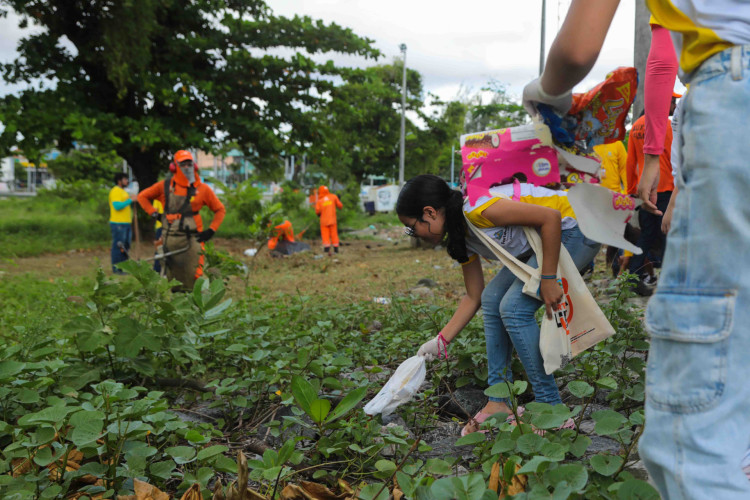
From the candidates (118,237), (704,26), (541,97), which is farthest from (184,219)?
(704,26)

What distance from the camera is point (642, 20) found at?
16.8 ft

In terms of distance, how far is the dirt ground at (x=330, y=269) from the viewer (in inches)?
279

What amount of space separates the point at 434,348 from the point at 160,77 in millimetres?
12503

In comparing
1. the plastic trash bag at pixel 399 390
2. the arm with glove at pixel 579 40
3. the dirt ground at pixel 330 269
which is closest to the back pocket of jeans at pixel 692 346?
the arm with glove at pixel 579 40

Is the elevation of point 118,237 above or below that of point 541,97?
below

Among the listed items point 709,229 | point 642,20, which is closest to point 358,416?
point 709,229

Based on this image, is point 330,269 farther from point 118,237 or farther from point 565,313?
point 565,313

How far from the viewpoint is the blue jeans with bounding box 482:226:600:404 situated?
7.89ft

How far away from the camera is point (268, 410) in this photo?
2.76 metres

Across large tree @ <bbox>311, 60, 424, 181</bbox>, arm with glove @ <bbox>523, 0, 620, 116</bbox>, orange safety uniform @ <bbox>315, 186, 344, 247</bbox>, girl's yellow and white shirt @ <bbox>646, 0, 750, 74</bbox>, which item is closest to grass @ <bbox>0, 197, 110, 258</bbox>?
orange safety uniform @ <bbox>315, 186, 344, 247</bbox>

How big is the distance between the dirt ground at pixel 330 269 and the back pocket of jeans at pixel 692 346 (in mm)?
3624

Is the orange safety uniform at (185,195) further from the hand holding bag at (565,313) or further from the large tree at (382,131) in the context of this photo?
the large tree at (382,131)

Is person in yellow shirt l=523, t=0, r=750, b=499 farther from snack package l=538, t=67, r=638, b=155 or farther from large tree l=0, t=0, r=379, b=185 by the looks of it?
large tree l=0, t=0, r=379, b=185

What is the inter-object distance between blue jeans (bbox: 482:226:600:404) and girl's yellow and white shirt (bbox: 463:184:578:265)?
76 millimetres
